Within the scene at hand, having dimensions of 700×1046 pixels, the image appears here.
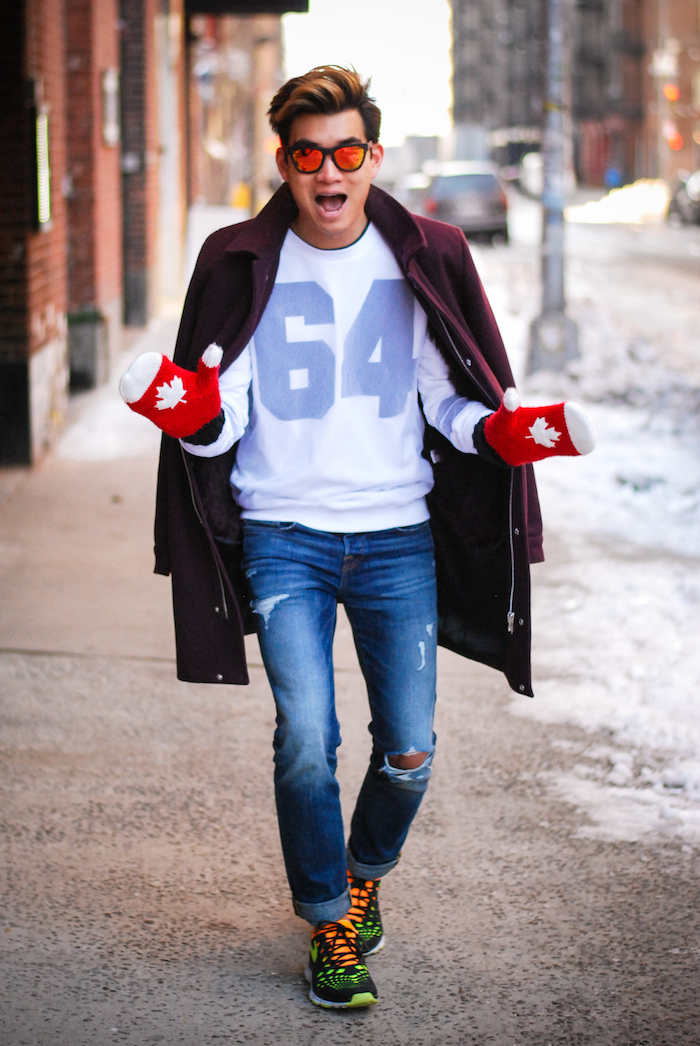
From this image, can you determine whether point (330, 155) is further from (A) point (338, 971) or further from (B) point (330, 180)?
(A) point (338, 971)

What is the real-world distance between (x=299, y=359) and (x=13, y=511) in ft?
15.4

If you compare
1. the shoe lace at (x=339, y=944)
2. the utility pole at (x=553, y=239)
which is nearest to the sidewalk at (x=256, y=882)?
the shoe lace at (x=339, y=944)

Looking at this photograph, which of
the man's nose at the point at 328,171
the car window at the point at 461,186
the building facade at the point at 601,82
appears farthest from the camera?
the building facade at the point at 601,82

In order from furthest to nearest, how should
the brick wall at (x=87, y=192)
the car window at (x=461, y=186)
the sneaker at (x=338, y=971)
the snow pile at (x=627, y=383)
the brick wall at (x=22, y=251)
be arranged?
the car window at (x=461, y=186), the brick wall at (x=87, y=192), the snow pile at (x=627, y=383), the brick wall at (x=22, y=251), the sneaker at (x=338, y=971)

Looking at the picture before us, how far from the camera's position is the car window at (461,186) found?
2903 cm

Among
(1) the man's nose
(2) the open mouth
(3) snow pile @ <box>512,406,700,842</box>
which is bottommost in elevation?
(3) snow pile @ <box>512,406,700,842</box>

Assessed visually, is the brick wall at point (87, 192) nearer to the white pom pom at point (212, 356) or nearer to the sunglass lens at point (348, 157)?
the sunglass lens at point (348, 157)

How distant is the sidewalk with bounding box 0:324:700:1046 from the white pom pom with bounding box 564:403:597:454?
51.6 inches

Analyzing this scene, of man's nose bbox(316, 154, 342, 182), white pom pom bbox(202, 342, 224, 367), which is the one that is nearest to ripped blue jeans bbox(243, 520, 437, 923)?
white pom pom bbox(202, 342, 224, 367)

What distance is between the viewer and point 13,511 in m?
7.30

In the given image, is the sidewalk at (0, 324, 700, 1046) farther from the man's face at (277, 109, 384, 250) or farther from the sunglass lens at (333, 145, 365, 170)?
the sunglass lens at (333, 145, 365, 170)

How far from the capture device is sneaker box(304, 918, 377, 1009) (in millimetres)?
2980

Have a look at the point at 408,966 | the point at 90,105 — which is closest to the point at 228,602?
the point at 408,966

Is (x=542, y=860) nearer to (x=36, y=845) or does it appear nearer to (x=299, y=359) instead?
(x=36, y=845)
